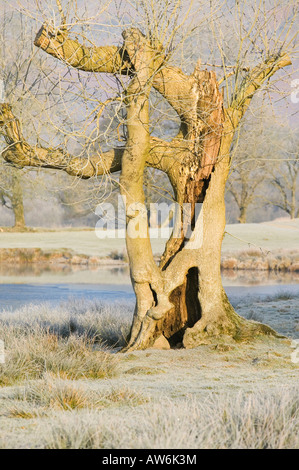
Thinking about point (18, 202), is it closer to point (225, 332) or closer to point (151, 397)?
point (225, 332)

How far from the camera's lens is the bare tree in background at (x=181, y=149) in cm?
771

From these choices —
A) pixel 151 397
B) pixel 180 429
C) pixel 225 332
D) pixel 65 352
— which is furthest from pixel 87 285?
pixel 180 429

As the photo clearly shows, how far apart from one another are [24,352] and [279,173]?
1636 inches

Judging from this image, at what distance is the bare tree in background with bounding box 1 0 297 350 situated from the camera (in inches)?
304

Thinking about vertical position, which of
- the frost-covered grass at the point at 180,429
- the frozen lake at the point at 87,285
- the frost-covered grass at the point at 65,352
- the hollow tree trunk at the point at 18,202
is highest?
the hollow tree trunk at the point at 18,202

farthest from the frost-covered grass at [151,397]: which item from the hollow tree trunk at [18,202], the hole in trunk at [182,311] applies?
the hollow tree trunk at [18,202]

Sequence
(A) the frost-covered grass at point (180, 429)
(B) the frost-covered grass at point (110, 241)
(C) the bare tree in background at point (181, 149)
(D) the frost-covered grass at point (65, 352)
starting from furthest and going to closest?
(B) the frost-covered grass at point (110, 241)
(C) the bare tree in background at point (181, 149)
(D) the frost-covered grass at point (65, 352)
(A) the frost-covered grass at point (180, 429)

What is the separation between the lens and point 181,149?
330 inches

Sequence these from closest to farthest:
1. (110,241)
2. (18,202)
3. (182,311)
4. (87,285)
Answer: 1. (182,311)
2. (87,285)
3. (110,241)
4. (18,202)

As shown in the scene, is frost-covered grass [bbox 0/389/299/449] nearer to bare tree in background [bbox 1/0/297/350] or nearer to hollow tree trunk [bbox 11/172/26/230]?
bare tree in background [bbox 1/0/297/350]

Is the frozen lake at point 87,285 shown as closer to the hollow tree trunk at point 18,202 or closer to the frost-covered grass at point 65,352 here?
the frost-covered grass at point 65,352

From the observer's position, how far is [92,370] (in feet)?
20.9
